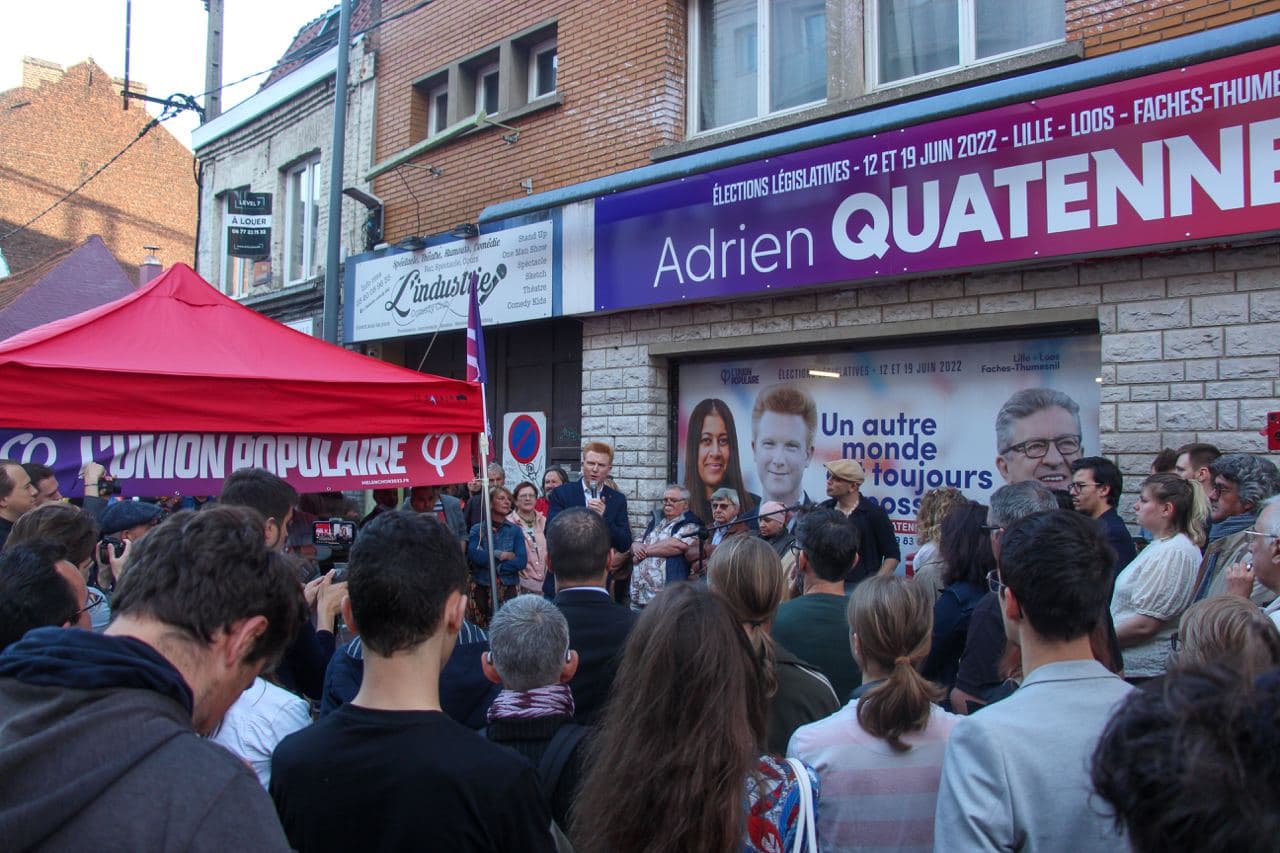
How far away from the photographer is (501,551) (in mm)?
7332

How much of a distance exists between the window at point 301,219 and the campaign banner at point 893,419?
7.39 m

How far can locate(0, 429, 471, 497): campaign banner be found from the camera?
4.66m

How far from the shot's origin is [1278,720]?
107 centimetres

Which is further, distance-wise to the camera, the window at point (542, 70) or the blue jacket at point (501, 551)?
the window at point (542, 70)

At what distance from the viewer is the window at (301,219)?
1366cm

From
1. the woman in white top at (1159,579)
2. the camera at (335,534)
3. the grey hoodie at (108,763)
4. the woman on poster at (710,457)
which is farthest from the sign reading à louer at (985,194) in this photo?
the grey hoodie at (108,763)

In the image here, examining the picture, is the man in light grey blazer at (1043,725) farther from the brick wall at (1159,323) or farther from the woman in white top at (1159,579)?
the brick wall at (1159,323)

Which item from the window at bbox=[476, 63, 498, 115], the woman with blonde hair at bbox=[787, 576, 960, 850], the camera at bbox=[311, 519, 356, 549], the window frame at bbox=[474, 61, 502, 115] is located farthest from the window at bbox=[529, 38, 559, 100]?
the woman with blonde hair at bbox=[787, 576, 960, 850]

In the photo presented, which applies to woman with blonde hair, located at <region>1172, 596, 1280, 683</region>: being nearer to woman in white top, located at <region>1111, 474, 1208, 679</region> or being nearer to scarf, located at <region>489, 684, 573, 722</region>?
scarf, located at <region>489, 684, 573, 722</region>

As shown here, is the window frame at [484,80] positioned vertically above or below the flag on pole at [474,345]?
above

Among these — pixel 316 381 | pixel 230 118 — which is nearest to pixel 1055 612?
pixel 316 381

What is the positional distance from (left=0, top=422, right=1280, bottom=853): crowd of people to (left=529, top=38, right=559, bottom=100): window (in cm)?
791

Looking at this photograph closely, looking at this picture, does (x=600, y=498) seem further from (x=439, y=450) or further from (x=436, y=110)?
(x=436, y=110)

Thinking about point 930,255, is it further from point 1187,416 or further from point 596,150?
point 596,150
